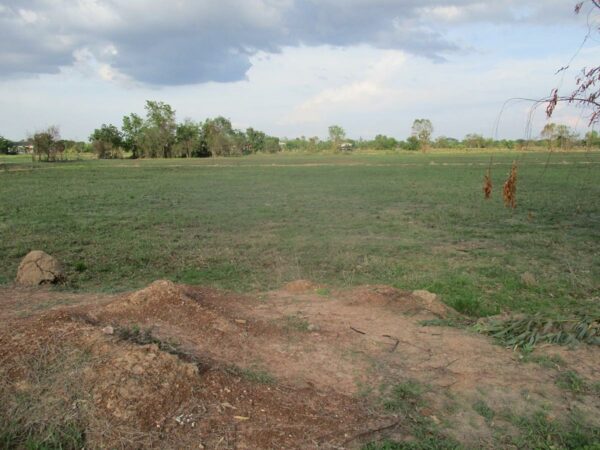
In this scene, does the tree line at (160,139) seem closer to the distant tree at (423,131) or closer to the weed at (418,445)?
the distant tree at (423,131)

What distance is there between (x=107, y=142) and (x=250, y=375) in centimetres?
8388

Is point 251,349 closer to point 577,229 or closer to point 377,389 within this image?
point 377,389

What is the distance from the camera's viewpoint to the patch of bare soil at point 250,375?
3.30 meters

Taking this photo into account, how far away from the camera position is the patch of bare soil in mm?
3299

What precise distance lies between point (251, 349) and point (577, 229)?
1203 cm

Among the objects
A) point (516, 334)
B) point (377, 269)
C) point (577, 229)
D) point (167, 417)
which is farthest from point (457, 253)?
point (167, 417)

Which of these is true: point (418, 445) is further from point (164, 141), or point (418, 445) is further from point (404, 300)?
point (164, 141)

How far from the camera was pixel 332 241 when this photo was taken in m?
11.9

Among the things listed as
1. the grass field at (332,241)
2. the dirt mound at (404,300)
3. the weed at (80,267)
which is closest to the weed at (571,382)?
the dirt mound at (404,300)

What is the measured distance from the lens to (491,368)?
4.35 m

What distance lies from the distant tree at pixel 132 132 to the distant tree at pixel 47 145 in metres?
19.4

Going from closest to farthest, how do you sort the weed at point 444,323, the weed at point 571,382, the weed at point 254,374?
the weed at point 254,374
the weed at point 571,382
the weed at point 444,323

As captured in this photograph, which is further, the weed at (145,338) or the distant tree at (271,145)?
the distant tree at (271,145)

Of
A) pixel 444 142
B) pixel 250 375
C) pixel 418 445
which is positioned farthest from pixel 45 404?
pixel 444 142
